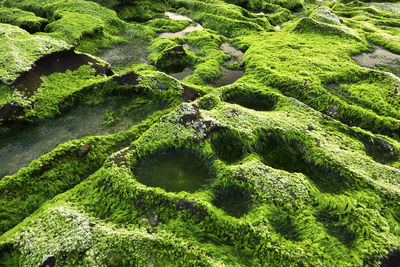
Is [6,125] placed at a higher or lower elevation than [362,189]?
lower

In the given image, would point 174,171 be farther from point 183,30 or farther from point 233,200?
point 183,30

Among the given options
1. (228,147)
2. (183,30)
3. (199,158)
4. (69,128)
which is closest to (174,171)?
(199,158)

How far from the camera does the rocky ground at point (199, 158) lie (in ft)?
18.9

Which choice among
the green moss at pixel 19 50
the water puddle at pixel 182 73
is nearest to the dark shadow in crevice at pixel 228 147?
the water puddle at pixel 182 73

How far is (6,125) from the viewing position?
954 cm

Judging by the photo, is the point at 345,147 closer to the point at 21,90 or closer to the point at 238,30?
the point at 21,90

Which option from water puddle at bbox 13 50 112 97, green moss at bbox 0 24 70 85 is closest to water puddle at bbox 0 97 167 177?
water puddle at bbox 13 50 112 97

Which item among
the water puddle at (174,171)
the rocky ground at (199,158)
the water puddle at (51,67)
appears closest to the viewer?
the rocky ground at (199,158)

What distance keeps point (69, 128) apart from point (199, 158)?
6147mm

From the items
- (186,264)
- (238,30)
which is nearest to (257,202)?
(186,264)

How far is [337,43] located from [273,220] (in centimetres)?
1635

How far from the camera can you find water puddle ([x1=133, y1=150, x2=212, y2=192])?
24.1 ft

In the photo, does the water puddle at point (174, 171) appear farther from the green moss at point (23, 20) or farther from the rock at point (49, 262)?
the green moss at point (23, 20)

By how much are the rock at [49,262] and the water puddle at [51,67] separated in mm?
8173
